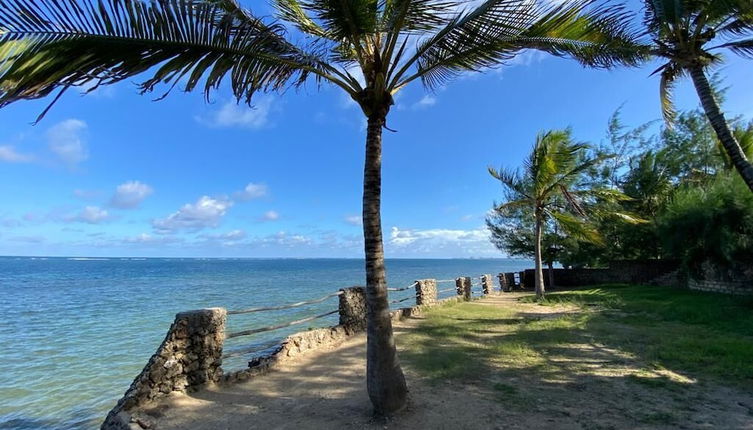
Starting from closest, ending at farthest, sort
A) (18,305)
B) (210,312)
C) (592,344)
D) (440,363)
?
(210,312), (440,363), (592,344), (18,305)

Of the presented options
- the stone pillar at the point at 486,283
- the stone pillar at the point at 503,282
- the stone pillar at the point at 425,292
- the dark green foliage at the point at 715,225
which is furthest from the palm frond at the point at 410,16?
the stone pillar at the point at 503,282

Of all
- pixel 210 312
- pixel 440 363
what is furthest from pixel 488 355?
pixel 210 312

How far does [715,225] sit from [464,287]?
7.99 meters

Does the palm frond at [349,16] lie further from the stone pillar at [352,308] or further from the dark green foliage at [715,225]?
the dark green foliage at [715,225]

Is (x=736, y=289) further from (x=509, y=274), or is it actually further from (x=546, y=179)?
(x=509, y=274)

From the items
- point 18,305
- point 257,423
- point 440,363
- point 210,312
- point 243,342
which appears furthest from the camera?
point 18,305

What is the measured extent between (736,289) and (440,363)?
11476mm

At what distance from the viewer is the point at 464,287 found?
52.3ft

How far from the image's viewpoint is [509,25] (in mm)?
4129

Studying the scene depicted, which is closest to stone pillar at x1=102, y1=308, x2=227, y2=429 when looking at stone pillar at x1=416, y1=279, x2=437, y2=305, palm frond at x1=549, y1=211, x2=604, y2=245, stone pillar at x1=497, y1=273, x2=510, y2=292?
stone pillar at x1=416, y1=279, x2=437, y2=305

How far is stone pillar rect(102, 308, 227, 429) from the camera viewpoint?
16.6ft

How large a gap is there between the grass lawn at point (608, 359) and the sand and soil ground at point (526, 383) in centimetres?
2

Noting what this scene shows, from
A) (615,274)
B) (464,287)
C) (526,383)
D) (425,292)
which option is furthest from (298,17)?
(615,274)

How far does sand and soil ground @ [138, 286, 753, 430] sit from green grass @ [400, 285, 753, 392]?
0.02 m
